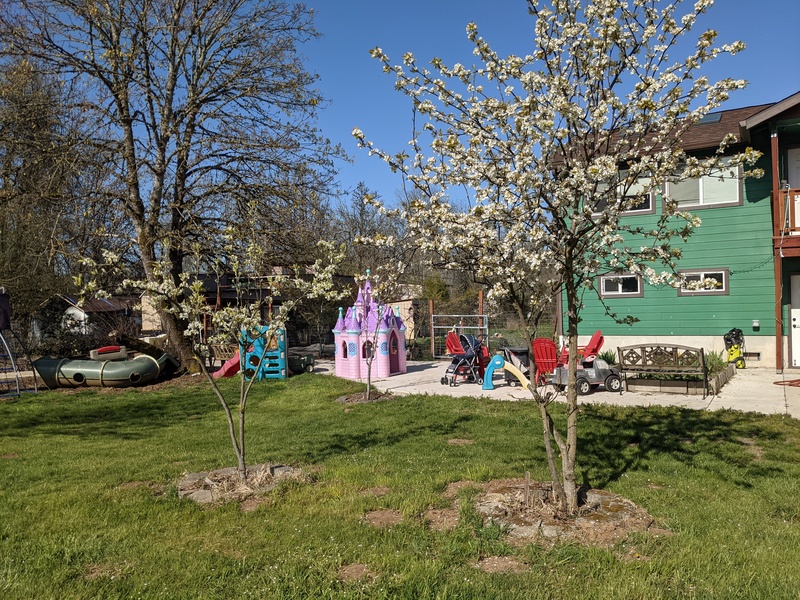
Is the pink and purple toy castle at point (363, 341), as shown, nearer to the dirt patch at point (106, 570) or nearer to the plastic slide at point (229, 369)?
the plastic slide at point (229, 369)

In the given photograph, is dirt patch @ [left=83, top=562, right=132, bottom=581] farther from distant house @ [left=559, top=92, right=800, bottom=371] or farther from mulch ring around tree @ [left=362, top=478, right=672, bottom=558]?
distant house @ [left=559, top=92, right=800, bottom=371]

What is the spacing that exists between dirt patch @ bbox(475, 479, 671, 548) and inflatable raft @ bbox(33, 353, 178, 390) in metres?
12.3

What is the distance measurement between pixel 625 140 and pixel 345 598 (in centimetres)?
368

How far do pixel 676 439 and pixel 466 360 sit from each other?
20.9 ft

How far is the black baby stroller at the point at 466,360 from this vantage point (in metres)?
13.5

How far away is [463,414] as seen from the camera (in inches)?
388

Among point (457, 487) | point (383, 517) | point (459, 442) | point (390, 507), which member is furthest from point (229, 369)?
point (383, 517)

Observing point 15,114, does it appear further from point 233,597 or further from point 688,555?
point 688,555

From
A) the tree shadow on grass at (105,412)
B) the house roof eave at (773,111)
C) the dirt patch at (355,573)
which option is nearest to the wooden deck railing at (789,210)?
the house roof eave at (773,111)

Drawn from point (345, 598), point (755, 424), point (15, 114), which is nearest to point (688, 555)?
point (345, 598)

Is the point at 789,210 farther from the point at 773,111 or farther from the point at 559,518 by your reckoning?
the point at 559,518

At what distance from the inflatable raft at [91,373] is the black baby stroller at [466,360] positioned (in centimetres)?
771

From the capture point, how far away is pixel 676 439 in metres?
7.59

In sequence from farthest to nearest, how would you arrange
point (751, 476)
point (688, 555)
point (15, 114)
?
point (15, 114), point (751, 476), point (688, 555)
